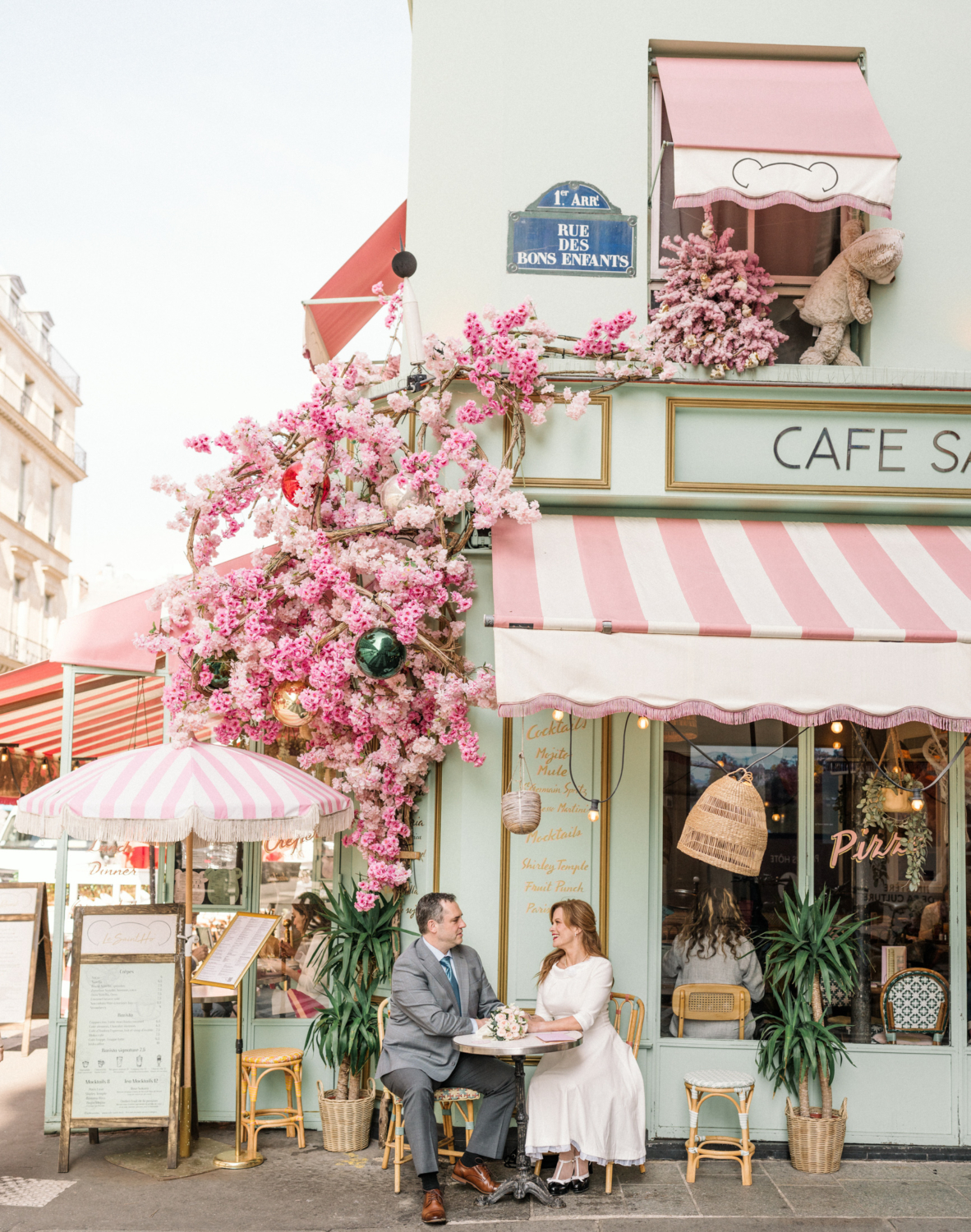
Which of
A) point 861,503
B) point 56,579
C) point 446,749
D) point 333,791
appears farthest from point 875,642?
point 56,579

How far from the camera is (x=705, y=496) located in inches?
275

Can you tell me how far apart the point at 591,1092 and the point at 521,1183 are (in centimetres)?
61

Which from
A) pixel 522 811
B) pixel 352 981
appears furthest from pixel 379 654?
pixel 352 981

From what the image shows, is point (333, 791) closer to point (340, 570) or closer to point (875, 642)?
point (340, 570)

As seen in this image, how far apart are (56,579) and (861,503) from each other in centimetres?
3474

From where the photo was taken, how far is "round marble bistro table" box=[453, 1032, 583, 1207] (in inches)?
223

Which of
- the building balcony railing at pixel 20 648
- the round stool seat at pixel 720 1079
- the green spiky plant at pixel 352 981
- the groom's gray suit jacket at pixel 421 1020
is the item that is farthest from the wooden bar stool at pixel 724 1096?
the building balcony railing at pixel 20 648

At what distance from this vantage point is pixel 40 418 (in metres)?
35.3

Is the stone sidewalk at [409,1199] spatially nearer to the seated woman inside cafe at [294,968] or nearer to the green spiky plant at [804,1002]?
the green spiky plant at [804,1002]

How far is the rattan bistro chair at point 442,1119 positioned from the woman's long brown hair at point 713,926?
1705 mm

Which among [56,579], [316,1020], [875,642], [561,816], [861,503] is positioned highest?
[56,579]

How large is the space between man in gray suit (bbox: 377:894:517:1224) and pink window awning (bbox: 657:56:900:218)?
4735 millimetres

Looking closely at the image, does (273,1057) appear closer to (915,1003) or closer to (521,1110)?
(521,1110)

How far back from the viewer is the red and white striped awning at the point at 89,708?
7723 millimetres
